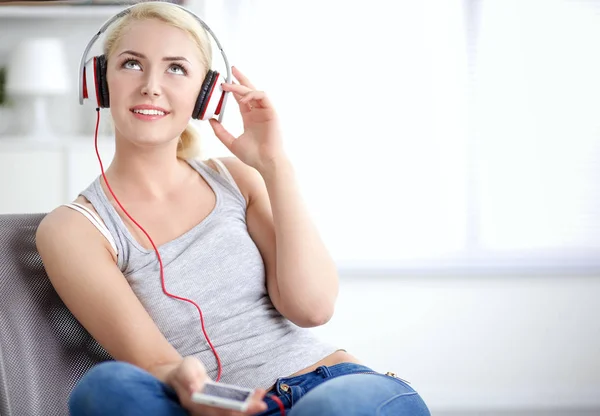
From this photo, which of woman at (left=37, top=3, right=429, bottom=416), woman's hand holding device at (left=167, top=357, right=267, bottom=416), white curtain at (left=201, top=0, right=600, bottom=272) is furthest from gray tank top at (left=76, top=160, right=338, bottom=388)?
white curtain at (left=201, top=0, right=600, bottom=272)

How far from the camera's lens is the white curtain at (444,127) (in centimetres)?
303

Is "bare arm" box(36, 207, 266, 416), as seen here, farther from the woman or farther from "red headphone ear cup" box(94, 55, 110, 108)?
"red headphone ear cup" box(94, 55, 110, 108)

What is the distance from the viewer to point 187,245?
149 centimetres

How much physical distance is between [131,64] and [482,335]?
1.99 metres

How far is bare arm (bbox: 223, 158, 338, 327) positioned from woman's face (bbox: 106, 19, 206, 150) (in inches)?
8.2

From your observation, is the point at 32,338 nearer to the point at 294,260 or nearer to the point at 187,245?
the point at 187,245

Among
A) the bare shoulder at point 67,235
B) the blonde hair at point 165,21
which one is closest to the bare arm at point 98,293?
the bare shoulder at point 67,235

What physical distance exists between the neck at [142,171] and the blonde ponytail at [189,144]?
0.10 meters

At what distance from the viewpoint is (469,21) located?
304cm

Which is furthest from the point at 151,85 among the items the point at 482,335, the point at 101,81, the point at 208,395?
the point at 482,335

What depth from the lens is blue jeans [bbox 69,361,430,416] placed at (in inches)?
42.8

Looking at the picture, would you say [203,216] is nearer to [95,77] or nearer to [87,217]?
[87,217]

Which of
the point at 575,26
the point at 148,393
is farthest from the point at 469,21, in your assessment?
the point at 148,393

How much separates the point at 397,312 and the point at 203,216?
64.7 inches
